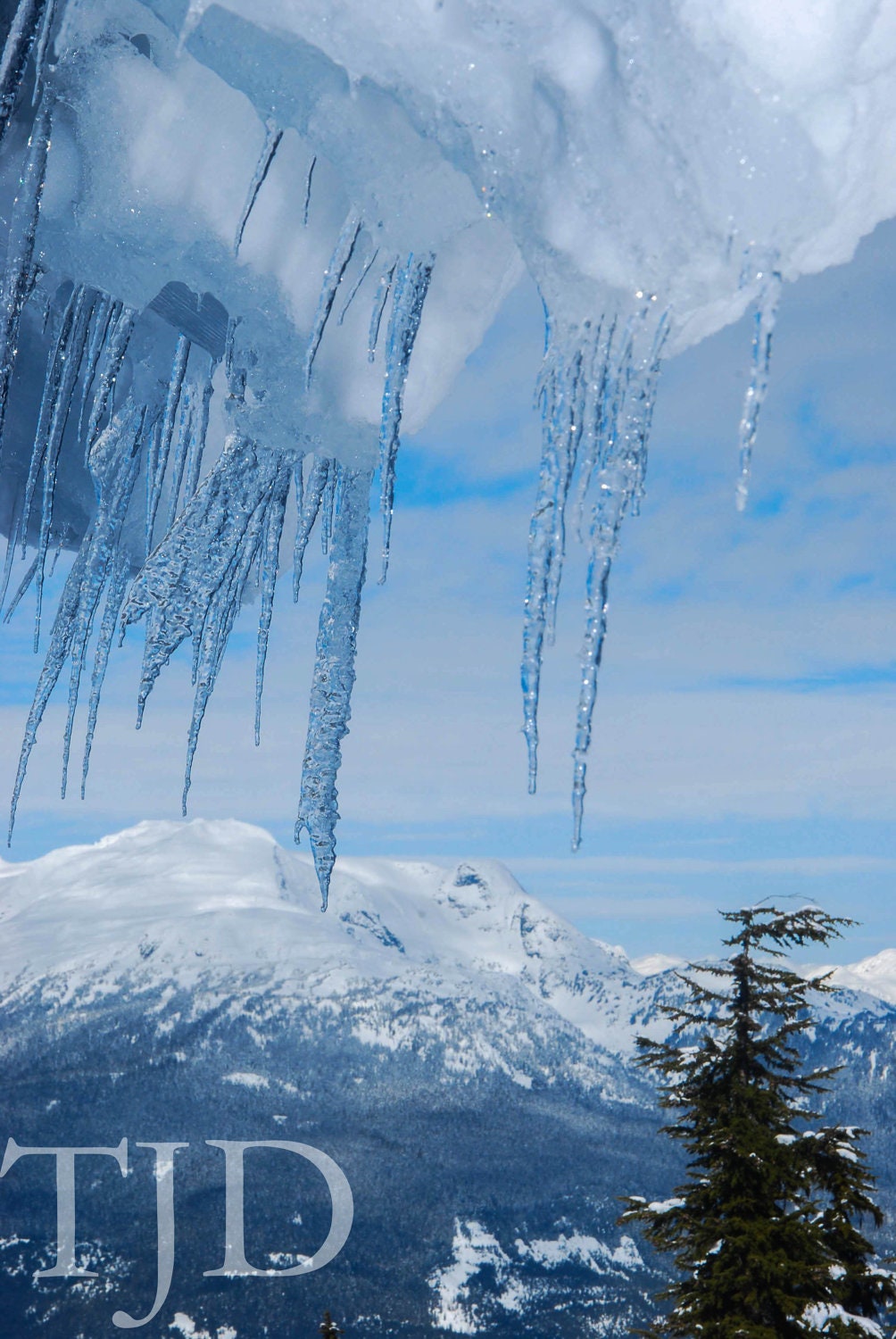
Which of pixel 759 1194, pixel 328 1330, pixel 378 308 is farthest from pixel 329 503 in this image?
pixel 328 1330

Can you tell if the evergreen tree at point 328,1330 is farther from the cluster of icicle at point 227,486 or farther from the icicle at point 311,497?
the icicle at point 311,497

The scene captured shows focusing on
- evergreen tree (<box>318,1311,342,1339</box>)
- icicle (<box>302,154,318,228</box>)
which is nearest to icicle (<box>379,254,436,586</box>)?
icicle (<box>302,154,318,228</box>)

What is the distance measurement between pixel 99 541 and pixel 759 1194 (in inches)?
392

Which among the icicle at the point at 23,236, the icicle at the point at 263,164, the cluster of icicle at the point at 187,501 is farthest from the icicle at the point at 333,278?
the icicle at the point at 23,236

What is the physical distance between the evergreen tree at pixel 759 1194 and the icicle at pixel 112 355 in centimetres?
889

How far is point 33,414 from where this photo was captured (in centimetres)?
466

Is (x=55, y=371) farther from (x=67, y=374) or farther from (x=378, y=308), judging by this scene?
(x=378, y=308)

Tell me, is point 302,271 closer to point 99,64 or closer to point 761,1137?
point 99,64

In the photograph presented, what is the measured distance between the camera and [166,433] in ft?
15.4

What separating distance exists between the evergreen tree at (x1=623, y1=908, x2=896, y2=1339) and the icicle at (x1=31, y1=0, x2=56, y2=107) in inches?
393

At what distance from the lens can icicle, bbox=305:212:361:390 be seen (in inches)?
123

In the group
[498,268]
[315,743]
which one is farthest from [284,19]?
[315,743]

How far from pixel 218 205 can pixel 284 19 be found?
94 cm

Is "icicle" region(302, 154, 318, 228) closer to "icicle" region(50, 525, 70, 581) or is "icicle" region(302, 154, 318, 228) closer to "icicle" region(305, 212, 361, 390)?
"icicle" region(305, 212, 361, 390)
